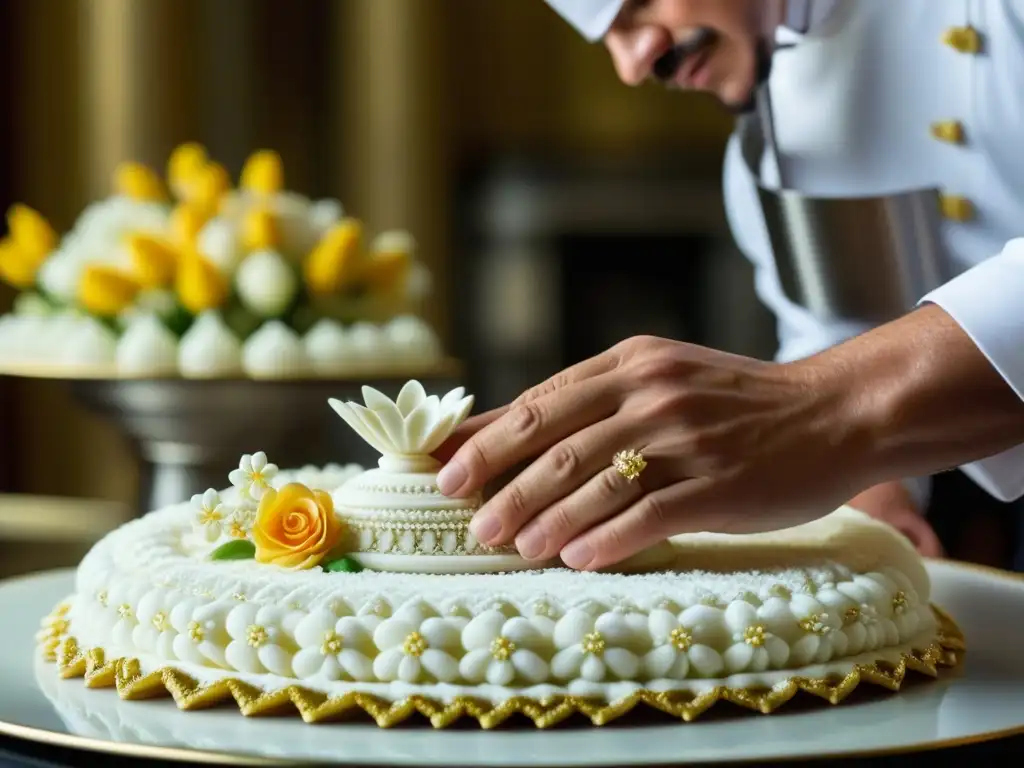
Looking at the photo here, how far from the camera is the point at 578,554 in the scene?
2.62 ft

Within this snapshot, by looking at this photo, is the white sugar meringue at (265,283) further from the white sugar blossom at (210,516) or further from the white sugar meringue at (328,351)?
the white sugar blossom at (210,516)

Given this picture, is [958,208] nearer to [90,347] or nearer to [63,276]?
[90,347]

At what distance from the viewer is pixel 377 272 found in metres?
1.85

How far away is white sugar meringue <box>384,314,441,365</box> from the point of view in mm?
1773

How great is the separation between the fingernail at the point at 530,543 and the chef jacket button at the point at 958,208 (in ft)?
2.34

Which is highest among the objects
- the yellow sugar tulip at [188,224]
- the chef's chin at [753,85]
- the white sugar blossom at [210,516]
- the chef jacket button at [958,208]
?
the chef's chin at [753,85]

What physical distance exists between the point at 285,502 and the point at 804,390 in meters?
→ 0.32

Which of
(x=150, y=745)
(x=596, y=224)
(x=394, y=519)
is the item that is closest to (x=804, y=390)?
(x=394, y=519)

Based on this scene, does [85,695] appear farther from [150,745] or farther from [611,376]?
[611,376]

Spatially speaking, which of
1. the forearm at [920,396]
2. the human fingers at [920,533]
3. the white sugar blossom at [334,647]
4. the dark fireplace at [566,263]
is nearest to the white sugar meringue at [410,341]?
the human fingers at [920,533]

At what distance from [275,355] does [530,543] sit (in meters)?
0.93

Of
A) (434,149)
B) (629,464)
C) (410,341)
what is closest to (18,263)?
(410,341)

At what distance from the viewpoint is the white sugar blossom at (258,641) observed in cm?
70

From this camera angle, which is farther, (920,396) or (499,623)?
(920,396)
